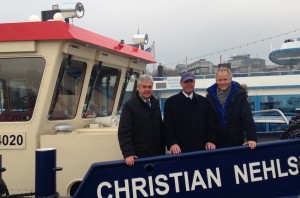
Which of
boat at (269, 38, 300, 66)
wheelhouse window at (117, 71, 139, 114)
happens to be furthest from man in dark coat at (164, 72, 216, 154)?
boat at (269, 38, 300, 66)

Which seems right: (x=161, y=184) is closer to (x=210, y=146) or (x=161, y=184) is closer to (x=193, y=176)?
(x=193, y=176)

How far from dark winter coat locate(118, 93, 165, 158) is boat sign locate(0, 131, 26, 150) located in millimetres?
1255

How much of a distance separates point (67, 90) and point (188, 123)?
57.5 inches

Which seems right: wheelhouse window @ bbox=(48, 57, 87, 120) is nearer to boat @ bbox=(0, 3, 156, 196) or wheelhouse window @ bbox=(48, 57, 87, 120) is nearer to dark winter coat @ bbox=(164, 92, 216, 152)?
boat @ bbox=(0, 3, 156, 196)

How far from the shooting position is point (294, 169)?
2.91 m

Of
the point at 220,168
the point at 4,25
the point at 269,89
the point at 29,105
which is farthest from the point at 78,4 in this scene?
the point at 269,89

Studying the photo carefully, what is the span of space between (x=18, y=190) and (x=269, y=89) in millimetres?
16248

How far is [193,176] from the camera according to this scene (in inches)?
113

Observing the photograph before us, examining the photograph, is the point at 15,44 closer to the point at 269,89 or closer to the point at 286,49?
the point at 269,89

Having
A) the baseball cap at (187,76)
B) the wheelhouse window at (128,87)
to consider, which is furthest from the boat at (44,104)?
the wheelhouse window at (128,87)

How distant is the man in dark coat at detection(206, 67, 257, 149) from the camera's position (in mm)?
3197

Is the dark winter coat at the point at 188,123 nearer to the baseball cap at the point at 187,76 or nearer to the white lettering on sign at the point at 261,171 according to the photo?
the baseball cap at the point at 187,76

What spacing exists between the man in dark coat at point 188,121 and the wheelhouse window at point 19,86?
1426mm

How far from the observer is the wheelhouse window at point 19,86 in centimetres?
379
